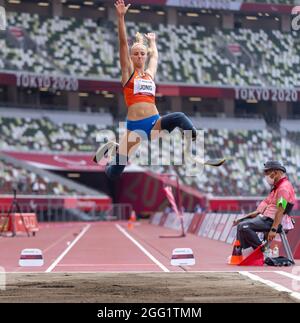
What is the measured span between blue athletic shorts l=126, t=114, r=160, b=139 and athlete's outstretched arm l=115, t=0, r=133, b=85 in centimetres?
55

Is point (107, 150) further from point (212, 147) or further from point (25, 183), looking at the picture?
point (212, 147)

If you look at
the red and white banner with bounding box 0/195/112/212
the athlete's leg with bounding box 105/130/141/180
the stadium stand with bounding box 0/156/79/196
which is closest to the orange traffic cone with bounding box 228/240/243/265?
the athlete's leg with bounding box 105/130/141/180

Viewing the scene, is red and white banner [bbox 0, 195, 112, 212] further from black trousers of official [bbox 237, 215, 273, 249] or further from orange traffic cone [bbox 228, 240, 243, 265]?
black trousers of official [bbox 237, 215, 273, 249]

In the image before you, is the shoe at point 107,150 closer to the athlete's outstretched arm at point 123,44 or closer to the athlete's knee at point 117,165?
the athlete's knee at point 117,165

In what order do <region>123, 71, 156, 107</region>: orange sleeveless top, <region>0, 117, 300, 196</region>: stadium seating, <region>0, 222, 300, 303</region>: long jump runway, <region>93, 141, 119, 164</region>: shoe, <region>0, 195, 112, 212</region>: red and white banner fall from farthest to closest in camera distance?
<region>0, 117, 300, 196</region>: stadium seating
<region>0, 195, 112, 212</region>: red and white banner
<region>93, 141, 119, 164</region>: shoe
<region>123, 71, 156, 107</region>: orange sleeveless top
<region>0, 222, 300, 303</region>: long jump runway

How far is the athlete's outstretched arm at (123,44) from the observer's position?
967 cm

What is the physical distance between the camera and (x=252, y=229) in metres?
12.6

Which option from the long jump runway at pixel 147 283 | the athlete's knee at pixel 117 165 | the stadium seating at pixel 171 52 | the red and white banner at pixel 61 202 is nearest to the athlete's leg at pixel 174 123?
the athlete's knee at pixel 117 165

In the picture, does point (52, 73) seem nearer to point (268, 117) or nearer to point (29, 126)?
point (29, 126)

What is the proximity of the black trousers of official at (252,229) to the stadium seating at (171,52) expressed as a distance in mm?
42866

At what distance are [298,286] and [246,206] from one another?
39.0 metres

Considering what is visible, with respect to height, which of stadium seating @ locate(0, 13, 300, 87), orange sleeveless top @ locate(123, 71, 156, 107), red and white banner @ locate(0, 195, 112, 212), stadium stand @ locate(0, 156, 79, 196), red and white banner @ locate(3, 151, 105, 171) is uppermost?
stadium seating @ locate(0, 13, 300, 87)

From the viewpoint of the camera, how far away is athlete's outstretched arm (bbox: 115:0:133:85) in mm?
9672

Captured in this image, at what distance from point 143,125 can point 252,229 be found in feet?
12.0
